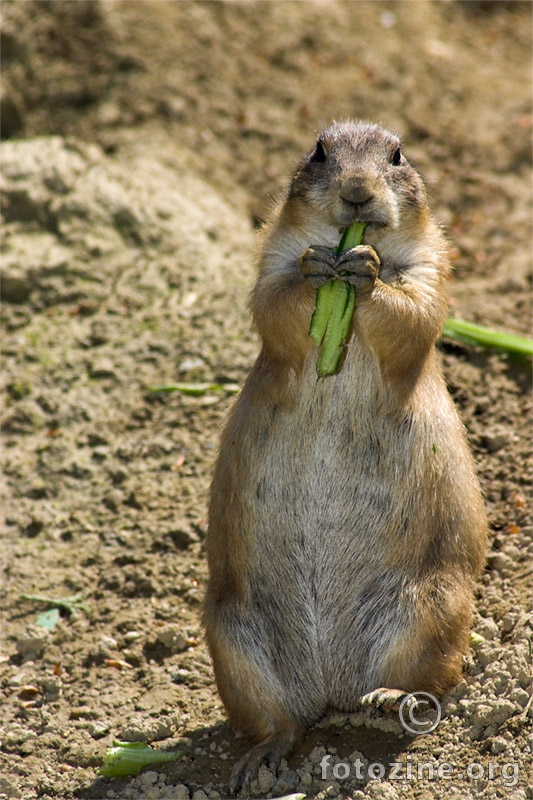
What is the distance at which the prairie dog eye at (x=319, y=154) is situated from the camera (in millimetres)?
5463

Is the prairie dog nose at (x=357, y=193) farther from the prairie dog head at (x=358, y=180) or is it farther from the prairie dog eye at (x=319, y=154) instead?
the prairie dog eye at (x=319, y=154)

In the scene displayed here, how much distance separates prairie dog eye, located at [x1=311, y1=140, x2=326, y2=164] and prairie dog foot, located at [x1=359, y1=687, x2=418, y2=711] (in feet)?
9.26

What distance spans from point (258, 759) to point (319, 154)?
3205 millimetres

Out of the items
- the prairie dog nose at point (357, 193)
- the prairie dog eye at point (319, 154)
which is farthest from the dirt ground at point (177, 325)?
the prairie dog nose at point (357, 193)

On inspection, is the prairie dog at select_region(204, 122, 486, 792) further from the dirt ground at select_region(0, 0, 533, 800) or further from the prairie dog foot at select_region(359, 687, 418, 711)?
the dirt ground at select_region(0, 0, 533, 800)

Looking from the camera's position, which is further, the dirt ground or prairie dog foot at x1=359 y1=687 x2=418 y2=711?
the dirt ground

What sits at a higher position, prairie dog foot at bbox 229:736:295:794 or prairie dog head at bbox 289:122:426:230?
prairie dog head at bbox 289:122:426:230

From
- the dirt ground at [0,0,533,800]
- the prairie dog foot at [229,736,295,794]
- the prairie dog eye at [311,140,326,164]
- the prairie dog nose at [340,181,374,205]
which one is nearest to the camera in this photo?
the prairie dog foot at [229,736,295,794]

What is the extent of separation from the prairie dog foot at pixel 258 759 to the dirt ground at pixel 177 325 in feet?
0.27

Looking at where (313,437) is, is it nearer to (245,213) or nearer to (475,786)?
(475,786)

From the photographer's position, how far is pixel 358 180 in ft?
16.5

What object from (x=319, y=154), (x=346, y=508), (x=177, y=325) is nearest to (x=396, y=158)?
(x=319, y=154)

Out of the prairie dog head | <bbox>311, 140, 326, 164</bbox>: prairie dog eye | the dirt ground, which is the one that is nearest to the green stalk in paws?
the prairie dog head

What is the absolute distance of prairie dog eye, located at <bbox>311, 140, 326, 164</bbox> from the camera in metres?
5.46
